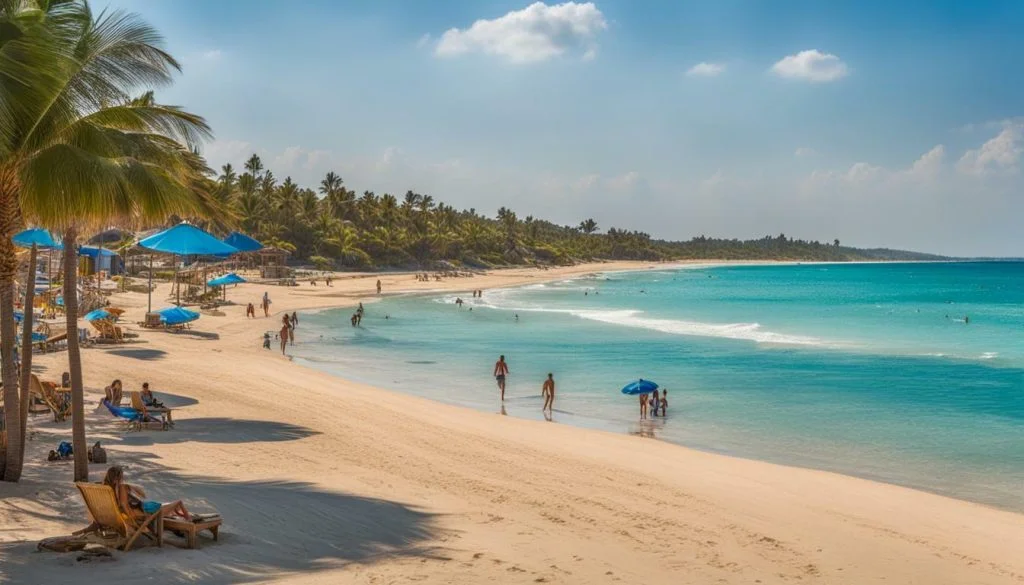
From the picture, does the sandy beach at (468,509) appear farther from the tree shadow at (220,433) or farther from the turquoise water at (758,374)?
the turquoise water at (758,374)

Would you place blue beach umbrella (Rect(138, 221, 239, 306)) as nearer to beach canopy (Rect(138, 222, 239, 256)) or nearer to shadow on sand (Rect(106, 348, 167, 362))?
beach canopy (Rect(138, 222, 239, 256))

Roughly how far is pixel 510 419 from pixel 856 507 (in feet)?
27.6

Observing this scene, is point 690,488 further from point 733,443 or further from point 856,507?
point 733,443

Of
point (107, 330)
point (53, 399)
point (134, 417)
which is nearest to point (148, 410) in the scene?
point (134, 417)

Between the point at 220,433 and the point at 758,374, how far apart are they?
19471 mm

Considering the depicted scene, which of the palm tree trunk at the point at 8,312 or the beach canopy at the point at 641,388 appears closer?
the palm tree trunk at the point at 8,312

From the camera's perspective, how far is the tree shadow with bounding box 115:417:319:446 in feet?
41.7

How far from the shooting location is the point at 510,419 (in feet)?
60.0

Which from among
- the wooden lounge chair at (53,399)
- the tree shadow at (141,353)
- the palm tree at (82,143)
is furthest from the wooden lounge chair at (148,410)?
the tree shadow at (141,353)

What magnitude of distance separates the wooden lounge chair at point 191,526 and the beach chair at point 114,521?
0.12m

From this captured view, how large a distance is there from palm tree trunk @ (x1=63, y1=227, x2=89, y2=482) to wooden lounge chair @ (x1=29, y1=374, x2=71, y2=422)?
5.06m

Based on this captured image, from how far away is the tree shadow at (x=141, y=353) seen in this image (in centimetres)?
2198

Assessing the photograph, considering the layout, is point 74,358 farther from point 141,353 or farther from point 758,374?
point 758,374

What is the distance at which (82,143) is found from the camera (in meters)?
8.41
